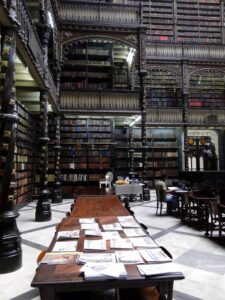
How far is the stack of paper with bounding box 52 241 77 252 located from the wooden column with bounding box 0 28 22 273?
148cm

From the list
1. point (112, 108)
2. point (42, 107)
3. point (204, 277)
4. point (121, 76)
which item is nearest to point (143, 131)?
point (112, 108)

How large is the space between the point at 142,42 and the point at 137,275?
9744 mm

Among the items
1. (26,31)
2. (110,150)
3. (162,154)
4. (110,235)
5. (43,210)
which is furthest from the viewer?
(162,154)

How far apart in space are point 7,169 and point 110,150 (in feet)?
25.8

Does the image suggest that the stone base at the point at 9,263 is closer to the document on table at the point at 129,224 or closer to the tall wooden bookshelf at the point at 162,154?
the document on table at the point at 129,224

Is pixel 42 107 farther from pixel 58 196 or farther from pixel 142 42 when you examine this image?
pixel 142 42

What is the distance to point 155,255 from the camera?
60.1 inches

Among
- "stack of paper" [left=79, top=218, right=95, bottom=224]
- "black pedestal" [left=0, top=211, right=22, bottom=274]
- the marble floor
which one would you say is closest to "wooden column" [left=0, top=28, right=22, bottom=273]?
"black pedestal" [left=0, top=211, right=22, bottom=274]

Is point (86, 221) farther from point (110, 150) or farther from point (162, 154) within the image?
point (162, 154)

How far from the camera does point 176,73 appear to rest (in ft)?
40.2

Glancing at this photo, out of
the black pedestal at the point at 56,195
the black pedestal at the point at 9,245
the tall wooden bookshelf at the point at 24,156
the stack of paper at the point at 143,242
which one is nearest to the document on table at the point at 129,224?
the stack of paper at the point at 143,242

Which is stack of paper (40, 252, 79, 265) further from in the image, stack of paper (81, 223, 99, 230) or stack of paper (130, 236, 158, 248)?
stack of paper (81, 223, 99, 230)

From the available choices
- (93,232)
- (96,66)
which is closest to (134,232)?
(93,232)

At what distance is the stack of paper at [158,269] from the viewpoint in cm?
129
